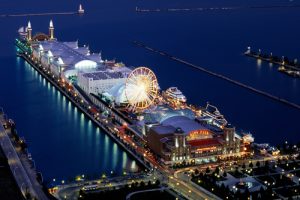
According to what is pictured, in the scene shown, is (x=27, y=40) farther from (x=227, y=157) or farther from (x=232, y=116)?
(x=227, y=157)

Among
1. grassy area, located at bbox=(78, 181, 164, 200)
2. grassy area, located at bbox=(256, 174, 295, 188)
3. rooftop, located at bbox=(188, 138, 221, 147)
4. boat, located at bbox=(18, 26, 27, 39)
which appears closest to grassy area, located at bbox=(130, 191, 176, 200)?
grassy area, located at bbox=(78, 181, 164, 200)

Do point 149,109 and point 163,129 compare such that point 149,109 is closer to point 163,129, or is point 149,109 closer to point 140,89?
point 140,89

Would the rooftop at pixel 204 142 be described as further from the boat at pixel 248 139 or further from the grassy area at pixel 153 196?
the grassy area at pixel 153 196

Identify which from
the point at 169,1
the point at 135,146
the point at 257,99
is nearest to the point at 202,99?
Answer: the point at 257,99

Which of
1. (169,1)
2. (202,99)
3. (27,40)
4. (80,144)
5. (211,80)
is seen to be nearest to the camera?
(80,144)

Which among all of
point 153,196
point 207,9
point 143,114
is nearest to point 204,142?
point 143,114

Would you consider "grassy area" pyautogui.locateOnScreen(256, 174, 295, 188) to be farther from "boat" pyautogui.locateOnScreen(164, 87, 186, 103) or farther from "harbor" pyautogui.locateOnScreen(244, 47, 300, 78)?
"harbor" pyautogui.locateOnScreen(244, 47, 300, 78)
